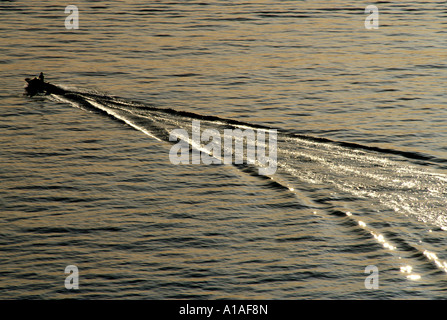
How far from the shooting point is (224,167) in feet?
28.9

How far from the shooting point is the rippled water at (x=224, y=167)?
6465 mm

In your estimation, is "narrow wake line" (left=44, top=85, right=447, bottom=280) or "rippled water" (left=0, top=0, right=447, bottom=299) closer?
"rippled water" (left=0, top=0, right=447, bottom=299)

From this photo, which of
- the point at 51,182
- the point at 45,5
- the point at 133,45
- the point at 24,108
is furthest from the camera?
the point at 45,5

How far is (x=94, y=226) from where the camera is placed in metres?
7.27

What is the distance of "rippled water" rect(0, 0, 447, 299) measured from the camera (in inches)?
255

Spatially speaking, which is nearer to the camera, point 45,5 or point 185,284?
point 185,284

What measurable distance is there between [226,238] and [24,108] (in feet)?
16.3

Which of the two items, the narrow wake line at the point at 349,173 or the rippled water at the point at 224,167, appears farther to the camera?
the narrow wake line at the point at 349,173

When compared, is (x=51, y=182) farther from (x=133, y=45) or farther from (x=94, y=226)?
(x=133, y=45)

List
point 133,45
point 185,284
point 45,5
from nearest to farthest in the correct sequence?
point 185,284 → point 133,45 → point 45,5

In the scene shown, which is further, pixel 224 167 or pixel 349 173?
pixel 224 167
